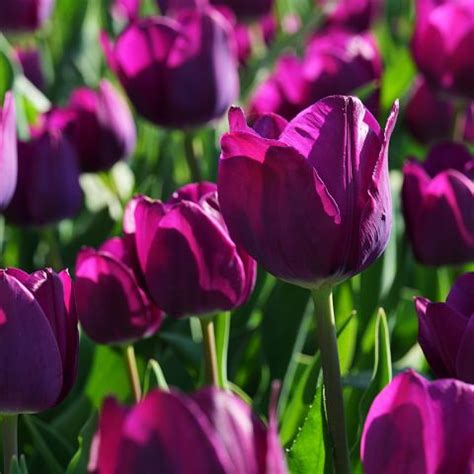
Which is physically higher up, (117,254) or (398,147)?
(117,254)

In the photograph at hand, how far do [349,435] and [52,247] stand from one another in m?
0.45

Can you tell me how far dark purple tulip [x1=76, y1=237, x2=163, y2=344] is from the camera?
843 millimetres

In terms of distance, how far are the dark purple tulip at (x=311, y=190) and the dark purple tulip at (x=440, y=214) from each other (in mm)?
295

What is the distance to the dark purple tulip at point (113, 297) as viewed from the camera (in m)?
0.84

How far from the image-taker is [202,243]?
2.59 feet

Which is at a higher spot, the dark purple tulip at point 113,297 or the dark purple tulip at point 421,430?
the dark purple tulip at point 421,430

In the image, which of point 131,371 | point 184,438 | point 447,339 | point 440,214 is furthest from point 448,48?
point 184,438

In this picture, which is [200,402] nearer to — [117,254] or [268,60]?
[117,254]

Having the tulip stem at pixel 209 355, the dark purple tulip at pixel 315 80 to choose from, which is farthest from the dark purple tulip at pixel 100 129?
the tulip stem at pixel 209 355

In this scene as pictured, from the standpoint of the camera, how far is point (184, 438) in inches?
16.9

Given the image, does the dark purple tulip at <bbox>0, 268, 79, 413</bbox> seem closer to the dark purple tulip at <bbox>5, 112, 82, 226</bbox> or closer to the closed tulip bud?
the closed tulip bud

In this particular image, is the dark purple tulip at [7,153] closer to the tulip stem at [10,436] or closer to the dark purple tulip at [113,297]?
the dark purple tulip at [113,297]

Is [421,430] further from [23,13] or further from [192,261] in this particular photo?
[23,13]

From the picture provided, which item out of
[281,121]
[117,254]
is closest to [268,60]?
[117,254]
